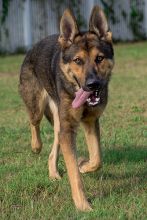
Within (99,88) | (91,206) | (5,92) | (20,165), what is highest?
(99,88)

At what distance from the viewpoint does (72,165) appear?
5762mm

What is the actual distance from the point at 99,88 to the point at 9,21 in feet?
62.0

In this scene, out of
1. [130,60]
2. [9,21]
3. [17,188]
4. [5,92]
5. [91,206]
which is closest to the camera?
[91,206]

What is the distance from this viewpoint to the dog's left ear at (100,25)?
6172mm

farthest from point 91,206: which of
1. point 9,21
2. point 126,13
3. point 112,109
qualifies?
point 126,13

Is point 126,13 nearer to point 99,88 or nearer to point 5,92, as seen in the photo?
point 5,92

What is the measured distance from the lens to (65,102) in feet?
20.3

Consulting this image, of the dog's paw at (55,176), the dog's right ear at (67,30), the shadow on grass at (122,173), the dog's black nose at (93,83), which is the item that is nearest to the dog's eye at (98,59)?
the dog's black nose at (93,83)

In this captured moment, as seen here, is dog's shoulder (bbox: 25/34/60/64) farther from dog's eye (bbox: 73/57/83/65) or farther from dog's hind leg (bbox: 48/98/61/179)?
dog's eye (bbox: 73/57/83/65)

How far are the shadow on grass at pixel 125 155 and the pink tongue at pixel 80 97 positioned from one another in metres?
1.48

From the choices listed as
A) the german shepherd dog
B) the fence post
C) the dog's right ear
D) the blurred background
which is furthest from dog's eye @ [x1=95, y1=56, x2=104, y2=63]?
the fence post

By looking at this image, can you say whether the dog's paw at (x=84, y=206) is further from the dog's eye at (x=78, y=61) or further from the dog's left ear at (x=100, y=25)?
the dog's left ear at (x=100, y=25)

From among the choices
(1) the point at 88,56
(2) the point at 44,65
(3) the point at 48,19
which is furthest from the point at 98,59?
(3) the point at 48,19

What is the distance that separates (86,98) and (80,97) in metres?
0.06
